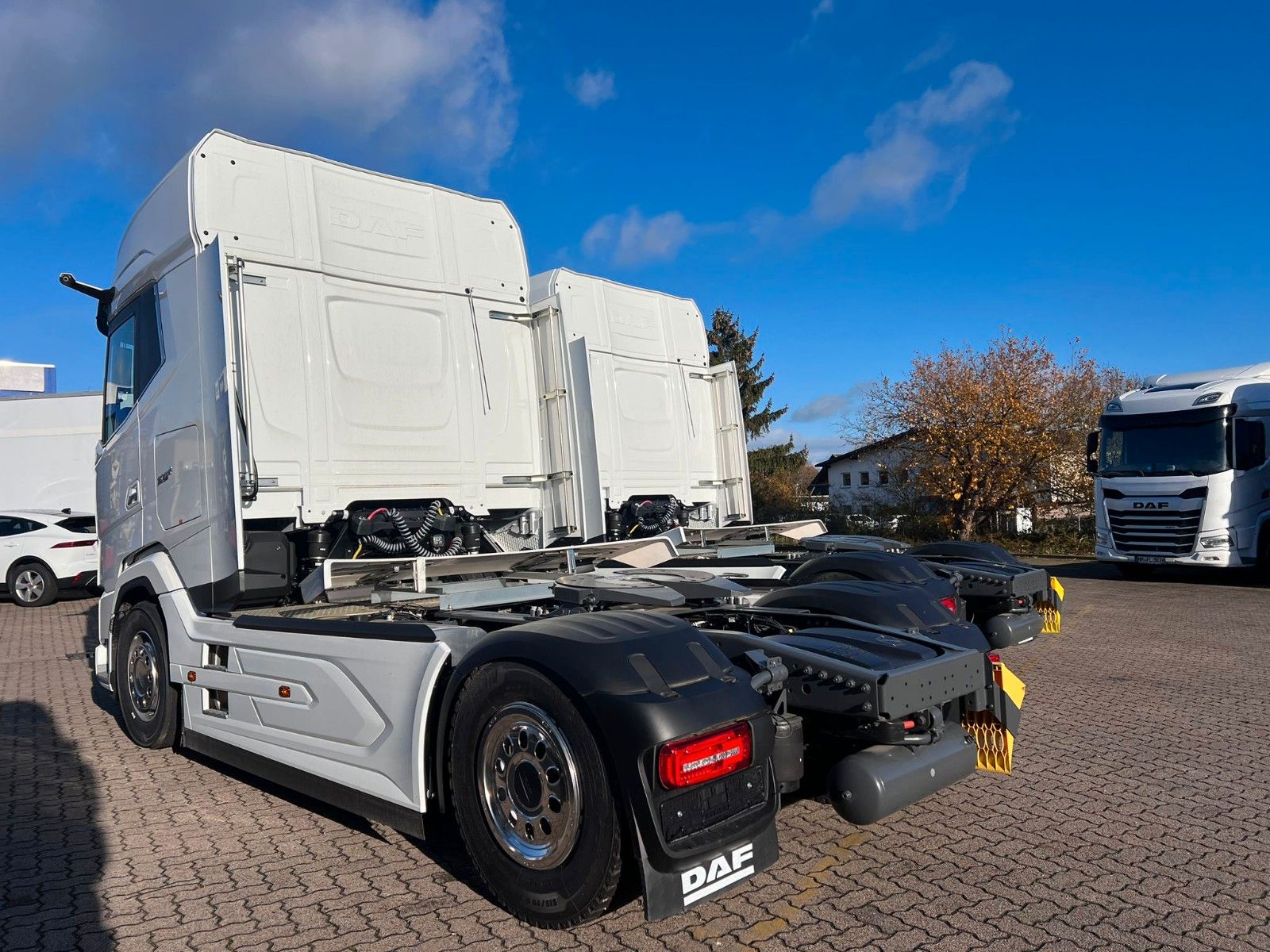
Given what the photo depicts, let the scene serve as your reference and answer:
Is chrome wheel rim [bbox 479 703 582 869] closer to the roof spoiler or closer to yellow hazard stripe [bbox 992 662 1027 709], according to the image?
yellow hazard stripe [bbox 992 662 1027 709]

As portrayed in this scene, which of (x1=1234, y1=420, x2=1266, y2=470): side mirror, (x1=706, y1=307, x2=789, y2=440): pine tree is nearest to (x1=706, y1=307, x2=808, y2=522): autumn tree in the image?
(x1=706, y1=307, x2=789, y2=440): pine tree

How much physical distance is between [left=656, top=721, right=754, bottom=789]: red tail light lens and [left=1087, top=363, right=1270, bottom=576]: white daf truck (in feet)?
47.3

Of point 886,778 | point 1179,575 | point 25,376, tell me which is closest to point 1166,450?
point 1179,575

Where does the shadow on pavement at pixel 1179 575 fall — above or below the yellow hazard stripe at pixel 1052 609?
below

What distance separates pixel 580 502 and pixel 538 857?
144 inches

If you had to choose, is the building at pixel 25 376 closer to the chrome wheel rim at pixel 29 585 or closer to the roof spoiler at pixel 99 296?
the chrome wheel rim at pixel 29 585

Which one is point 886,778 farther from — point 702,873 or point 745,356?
point 745,356

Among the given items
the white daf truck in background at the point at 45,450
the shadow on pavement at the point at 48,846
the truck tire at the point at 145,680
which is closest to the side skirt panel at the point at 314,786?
the truck tire at the point at 145,680

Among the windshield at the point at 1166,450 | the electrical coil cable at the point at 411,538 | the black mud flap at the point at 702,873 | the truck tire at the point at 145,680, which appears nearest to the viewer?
the black mud flap at the point at 702,873

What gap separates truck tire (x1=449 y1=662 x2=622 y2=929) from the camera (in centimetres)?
289

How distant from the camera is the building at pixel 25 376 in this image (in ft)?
96.1

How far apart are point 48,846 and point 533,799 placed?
2603 mm

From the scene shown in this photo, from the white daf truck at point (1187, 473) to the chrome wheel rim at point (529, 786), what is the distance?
14.7m

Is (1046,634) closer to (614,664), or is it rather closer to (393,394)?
(393,394)
